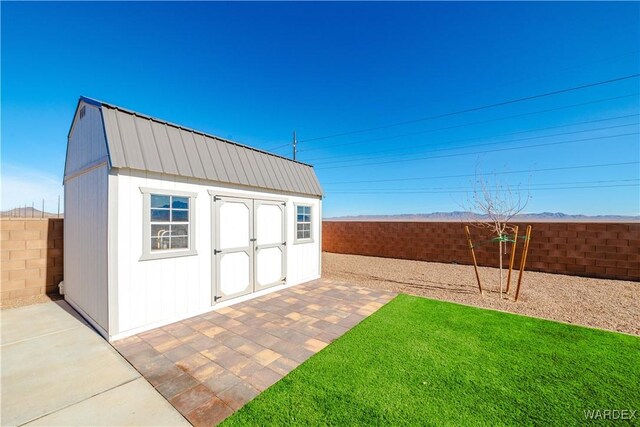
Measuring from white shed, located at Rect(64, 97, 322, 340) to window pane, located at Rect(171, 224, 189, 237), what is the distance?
0.06 ft

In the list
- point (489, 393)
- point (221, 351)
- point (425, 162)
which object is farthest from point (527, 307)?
point (425, 162)

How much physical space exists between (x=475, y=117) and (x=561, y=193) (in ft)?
79.3

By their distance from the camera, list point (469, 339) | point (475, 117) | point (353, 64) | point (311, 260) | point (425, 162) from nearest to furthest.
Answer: point (469, 339), point (311, 260), point (353, 64), point (475, 117), point (425, 162)

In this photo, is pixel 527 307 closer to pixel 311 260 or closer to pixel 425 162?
pixel 311 260

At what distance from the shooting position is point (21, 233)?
493cm

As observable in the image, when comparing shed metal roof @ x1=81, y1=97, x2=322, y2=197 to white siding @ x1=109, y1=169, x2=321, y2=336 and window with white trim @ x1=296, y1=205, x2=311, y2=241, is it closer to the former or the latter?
white siding @ x1=109, y1=169, x2=321, y2=336

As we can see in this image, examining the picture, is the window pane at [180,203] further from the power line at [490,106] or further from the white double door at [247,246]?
the power line at [490,106]

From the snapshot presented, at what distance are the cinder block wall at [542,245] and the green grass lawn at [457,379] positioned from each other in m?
3.04

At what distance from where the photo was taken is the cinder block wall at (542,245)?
693 centimetres

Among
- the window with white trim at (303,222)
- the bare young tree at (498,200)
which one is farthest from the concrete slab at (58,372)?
the bare young tree at (498,200)

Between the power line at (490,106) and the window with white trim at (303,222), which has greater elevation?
the power line at (490,106)

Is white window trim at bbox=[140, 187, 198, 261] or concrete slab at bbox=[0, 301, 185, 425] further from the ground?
white window trim at bbox=[140, 187, 198, 261]

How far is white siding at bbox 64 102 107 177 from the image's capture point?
361cm

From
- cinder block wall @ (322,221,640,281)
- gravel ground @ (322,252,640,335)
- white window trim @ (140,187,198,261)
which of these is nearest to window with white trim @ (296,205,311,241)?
gravel ground @ (322,252,640,335)
